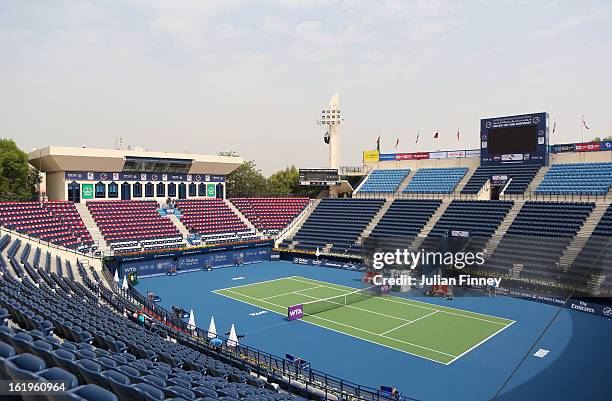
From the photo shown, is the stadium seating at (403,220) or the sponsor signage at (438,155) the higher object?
the sponsor signage at (438,155)

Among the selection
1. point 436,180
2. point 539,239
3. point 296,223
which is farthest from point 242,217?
point 539,239

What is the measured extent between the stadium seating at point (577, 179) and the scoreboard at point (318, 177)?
2920 centimetres

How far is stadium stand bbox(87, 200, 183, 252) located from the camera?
45656 millimetres

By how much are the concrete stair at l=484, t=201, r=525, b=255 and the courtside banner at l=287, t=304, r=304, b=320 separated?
19.6 metres

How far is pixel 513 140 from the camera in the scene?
51750 millimetres

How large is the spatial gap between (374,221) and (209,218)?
2165cm

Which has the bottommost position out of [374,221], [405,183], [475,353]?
Answer: [475,353]

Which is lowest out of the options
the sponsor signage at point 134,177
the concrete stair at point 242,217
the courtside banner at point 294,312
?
the courtside banner at point 294,312

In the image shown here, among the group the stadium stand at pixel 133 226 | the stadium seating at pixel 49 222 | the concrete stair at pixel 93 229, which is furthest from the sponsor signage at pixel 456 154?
the stadium seating at pixel 49 222

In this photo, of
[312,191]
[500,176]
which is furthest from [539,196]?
[312,191]

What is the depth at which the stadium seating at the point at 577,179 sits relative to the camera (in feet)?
146

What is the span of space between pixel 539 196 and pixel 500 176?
6377 mm

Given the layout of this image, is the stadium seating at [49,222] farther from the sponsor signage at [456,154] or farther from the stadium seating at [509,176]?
the sponsor signage at [456,154]

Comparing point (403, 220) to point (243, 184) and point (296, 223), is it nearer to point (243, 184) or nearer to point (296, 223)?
point (296, 223)
